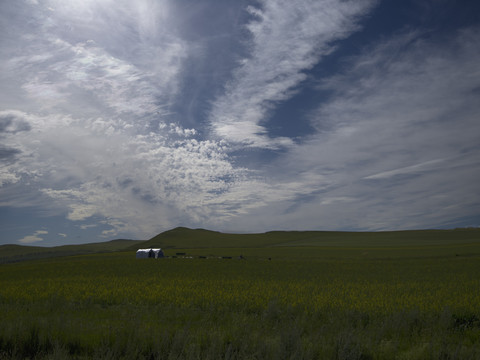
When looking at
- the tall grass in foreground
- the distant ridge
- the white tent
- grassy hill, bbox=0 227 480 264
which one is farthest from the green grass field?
the distant ridge

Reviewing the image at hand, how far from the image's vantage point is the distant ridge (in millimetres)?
105062

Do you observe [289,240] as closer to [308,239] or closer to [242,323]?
[308,239]

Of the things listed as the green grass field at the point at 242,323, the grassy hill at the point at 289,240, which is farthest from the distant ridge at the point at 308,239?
the green grass field at the point at 242,323

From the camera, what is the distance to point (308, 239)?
13012 cm

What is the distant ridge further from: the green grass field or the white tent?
the green grass field

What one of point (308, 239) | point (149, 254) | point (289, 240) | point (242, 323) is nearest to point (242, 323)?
point (242, 323)

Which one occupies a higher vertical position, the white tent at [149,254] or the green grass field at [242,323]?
the white tent at [149,254]

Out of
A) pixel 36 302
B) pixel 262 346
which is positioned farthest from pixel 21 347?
pixel 36 302

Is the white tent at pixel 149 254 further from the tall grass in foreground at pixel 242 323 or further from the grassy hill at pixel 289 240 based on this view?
the tall grass in foreground at pixel 242 323

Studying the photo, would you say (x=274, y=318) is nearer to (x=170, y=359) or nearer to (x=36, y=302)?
(x=170, y=359)

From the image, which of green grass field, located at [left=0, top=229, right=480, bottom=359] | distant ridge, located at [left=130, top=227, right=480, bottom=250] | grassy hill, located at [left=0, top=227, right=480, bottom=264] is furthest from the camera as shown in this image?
distant ridge, located at [left=130, top=227, right=480, bottom=250]

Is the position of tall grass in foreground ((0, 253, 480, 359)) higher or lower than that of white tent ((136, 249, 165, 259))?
lower

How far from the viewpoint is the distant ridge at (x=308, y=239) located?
345 ft

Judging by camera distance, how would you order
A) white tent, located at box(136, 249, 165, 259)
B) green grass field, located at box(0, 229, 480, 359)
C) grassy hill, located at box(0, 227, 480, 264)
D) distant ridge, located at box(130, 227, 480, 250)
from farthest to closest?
distant ridge, located at box(130, 227, 480, 250) → grassy hill, located at box(0, 227, 480, 264) → white tent, located at box(136, 249, 165, 259) → green grass field, located at box(0, 229, 480, 359)
